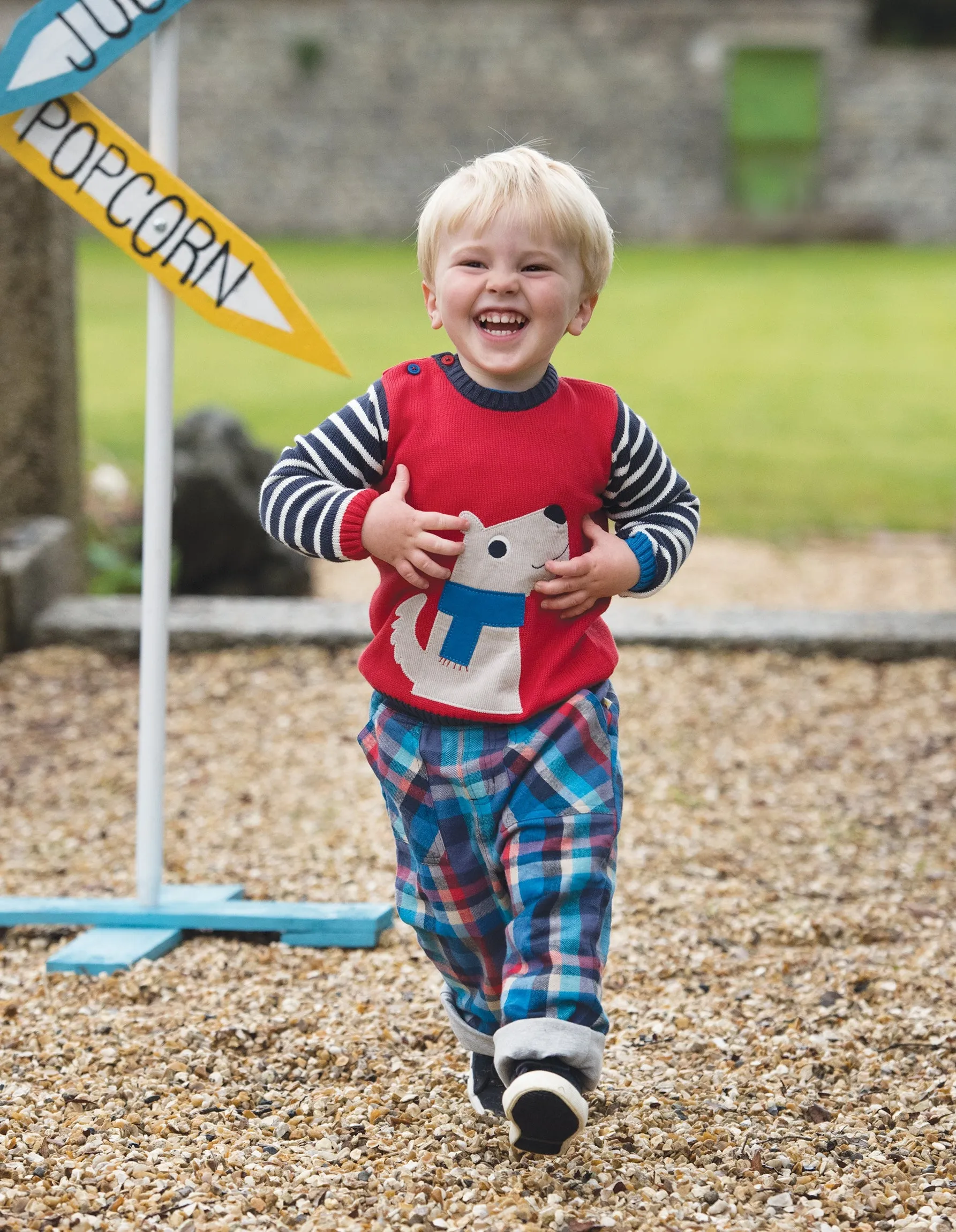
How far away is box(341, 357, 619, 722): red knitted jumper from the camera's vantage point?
193 cm

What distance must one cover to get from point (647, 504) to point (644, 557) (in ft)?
0.34

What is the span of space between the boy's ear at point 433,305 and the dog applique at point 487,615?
0.27 m

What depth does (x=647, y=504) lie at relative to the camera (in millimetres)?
2068

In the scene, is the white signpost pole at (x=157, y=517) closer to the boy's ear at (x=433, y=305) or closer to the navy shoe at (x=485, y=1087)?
the boy's ear at (x=433, y=305)

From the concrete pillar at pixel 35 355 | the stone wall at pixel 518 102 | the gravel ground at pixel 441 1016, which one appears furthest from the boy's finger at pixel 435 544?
the stone wall at pixel 518 102

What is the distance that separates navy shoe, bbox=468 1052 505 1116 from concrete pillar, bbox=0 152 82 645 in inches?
110

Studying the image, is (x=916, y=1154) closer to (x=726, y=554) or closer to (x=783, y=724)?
(x=783, y=724)

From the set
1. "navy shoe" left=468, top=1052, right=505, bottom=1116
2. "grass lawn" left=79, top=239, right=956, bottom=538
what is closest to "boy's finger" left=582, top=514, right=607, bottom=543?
"navy shoe" left=468, top=1052, right=505, bottom=1116

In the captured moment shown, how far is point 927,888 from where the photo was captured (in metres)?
3.07

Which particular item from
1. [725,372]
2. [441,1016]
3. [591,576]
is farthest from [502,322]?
[725,372]

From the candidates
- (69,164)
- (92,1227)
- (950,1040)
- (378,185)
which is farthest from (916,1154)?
(378,185)

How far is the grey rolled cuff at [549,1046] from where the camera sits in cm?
183

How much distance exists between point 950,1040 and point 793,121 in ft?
89.6

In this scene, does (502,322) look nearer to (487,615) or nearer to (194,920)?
(487,615)
